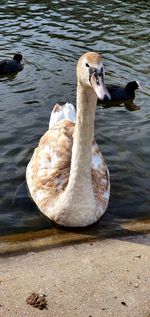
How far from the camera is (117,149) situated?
28.6ft

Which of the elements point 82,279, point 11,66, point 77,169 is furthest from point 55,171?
point 11,66

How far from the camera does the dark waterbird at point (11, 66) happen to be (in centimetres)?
1237

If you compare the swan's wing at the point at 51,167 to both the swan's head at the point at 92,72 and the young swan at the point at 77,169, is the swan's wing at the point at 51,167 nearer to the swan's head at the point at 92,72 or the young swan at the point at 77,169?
the young swan at the point at 77,169

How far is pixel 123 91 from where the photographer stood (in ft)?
37.0

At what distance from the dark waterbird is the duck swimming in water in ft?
7.98

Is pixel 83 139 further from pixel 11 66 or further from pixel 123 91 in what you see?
pixel 11 66

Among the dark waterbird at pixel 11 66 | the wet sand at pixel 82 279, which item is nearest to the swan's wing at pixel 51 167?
the wet sand at pixel 82 279

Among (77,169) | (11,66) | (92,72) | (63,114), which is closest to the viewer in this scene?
(92,72)

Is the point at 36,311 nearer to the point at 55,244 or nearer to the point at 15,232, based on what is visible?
the point at 55,244

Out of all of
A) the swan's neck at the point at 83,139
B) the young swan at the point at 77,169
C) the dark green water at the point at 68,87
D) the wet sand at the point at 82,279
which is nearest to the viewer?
the wet sand at the point at 82,279

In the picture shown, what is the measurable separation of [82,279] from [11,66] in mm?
8077

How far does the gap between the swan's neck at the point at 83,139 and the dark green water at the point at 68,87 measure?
695 mm

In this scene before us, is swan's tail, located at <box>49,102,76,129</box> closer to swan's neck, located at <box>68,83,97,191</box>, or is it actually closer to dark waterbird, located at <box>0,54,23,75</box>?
swan's neck, located at <box>68,83,97,191</box>

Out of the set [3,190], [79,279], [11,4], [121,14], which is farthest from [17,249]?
[11,4]
